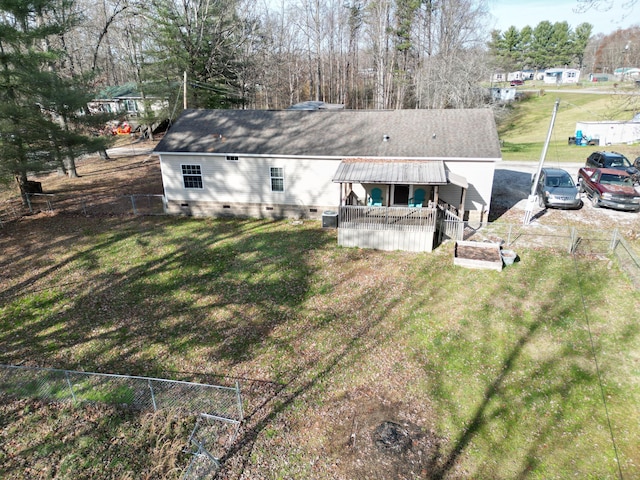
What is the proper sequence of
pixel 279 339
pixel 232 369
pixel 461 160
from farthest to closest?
pixel 461 160 < pixel 279 339 < pixel 232 369

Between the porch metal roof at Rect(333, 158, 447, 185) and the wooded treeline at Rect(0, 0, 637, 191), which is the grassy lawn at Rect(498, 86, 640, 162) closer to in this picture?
the wooded treeline at Rect(0, 0, 637, 191)

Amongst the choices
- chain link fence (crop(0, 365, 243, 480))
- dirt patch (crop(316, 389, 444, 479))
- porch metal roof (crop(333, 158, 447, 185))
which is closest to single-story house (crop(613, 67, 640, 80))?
porch metal roof (crop(333, 158, 447, 185))

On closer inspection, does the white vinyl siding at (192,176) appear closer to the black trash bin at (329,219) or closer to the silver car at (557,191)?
the black trash bin at (329,219)

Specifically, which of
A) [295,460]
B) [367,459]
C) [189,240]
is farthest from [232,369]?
[189,240]

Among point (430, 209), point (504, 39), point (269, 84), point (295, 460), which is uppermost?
point (504, 39)

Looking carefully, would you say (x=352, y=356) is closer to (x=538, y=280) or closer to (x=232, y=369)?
(x=232, y=369)

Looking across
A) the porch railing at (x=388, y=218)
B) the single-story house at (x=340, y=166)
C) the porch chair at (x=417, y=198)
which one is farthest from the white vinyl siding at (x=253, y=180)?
the porch chair at (x=417, y=198)

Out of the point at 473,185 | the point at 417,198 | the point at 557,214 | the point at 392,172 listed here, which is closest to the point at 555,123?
the point at 557,214
